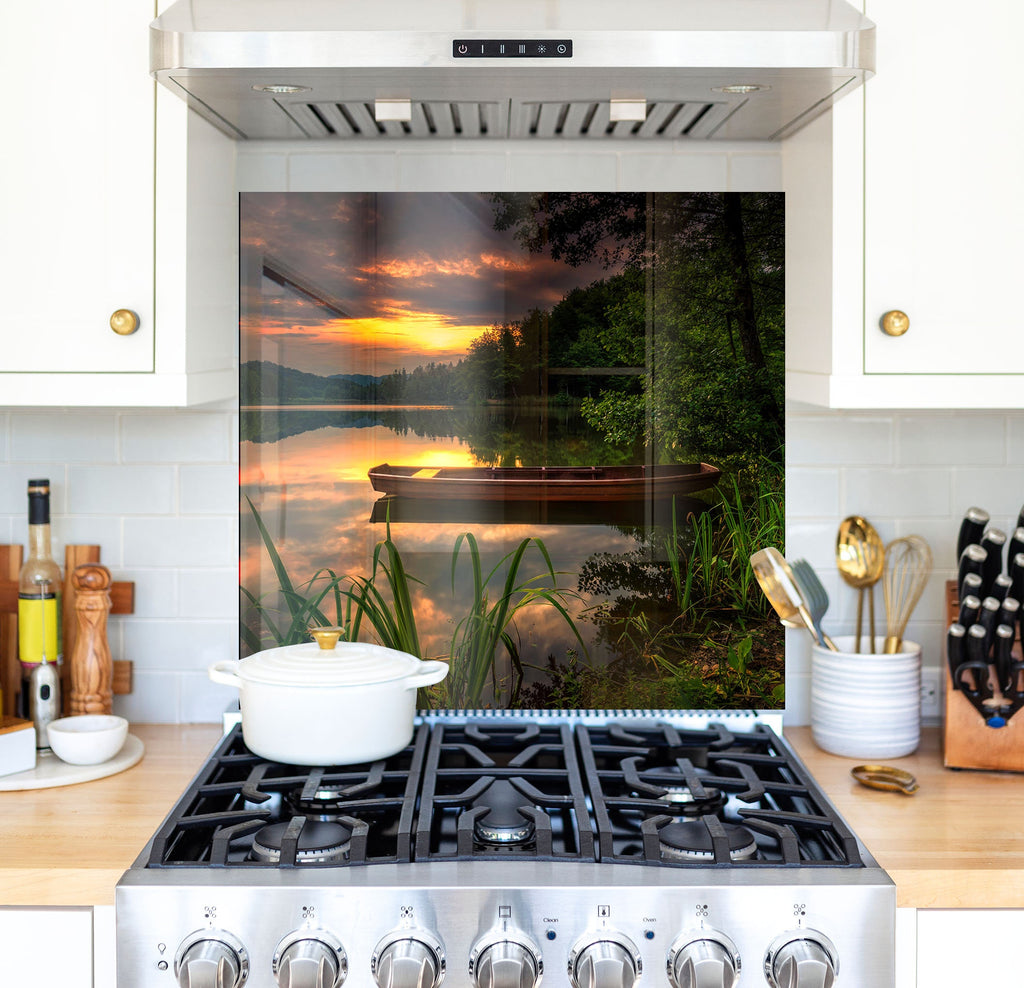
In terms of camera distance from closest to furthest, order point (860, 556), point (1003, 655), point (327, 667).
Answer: point (327, 667), point (1003, 655), point (860, 556)

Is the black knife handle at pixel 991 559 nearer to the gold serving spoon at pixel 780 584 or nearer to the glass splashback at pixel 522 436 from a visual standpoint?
the gold serving spoon at pixel 780 584

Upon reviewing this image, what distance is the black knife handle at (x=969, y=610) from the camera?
1.86 metres

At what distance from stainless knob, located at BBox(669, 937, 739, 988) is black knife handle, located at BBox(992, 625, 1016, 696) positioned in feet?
2.47

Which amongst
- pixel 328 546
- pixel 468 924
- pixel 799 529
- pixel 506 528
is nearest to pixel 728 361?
pixel 799 529

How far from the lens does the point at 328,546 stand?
85.7 inches

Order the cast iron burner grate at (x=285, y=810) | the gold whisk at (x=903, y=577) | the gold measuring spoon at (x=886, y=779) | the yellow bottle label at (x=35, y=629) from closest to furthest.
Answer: the cast iron burner grate at (x=285, y=810) → the gold measuring spoon at (x=886, y=779) → the yellow bottle label at (x=35, y=629) → the gold whisk at (x=903, y=577)

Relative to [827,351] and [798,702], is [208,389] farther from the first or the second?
[798,702]

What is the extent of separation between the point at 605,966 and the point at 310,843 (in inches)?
17.0

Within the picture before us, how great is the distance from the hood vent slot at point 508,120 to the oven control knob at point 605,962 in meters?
1.24

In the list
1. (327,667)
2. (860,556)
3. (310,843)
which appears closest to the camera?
(310,843)

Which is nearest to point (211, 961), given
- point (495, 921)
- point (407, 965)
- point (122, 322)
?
point (407, 965)

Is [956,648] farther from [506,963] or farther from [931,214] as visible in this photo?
[506,963]

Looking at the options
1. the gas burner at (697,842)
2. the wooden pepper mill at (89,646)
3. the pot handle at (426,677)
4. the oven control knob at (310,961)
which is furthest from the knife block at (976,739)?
the wooden pepper mill at (89,646)

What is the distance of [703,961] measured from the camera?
1392 millimetres
